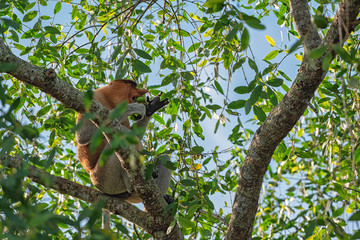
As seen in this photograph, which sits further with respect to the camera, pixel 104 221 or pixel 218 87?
pixel 218 87

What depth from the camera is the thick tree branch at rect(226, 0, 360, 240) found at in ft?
8.03

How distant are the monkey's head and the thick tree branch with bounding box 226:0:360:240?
6.02 feet

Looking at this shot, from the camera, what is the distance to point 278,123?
275cm

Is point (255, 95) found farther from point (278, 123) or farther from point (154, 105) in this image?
→ point (154, 105)

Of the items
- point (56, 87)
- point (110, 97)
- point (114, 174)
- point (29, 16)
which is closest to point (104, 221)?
point (56, 87)

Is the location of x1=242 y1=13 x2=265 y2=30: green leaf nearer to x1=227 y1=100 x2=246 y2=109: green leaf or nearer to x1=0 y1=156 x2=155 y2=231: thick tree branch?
x1=227 y1=100 x2=246 y2=109: green leaf

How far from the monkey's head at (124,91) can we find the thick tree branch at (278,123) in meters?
1.83

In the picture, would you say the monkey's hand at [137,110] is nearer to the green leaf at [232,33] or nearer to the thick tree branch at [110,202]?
the thick tree branch at [110,202]

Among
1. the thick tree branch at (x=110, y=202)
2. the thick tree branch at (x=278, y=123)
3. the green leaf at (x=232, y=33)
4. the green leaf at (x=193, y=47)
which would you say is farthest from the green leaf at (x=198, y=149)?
the green leaf at (x=232, y=33)

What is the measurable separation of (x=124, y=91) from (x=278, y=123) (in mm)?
2103

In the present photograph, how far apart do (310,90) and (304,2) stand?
0.59 metres

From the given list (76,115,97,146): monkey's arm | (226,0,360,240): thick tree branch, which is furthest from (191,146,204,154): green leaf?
(76,115,97,146): monkey's arm

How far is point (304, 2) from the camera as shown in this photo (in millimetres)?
2766

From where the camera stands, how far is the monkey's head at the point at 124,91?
439cm
